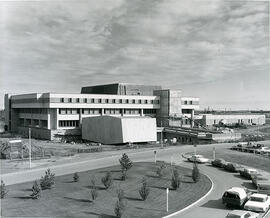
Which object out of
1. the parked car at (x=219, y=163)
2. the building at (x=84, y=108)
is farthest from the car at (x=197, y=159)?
the building at (x=84, y=108)

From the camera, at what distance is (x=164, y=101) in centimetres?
10762

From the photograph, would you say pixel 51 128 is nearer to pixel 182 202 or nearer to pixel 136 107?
pixel 136 107

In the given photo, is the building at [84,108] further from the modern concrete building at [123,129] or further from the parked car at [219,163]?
the parked car at [219,163]

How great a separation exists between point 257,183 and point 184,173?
384 inches

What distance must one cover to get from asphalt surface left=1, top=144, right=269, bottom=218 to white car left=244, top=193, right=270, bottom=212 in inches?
73.3

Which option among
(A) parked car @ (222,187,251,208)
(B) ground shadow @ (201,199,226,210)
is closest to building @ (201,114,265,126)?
(B) ground shadow @ (201,199,226,210)

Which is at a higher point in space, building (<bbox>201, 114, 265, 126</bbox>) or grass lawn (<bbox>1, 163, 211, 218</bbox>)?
building (<bbox>201, 114, 265, 126</bbox>)

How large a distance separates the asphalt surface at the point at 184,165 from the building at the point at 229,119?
59358mm

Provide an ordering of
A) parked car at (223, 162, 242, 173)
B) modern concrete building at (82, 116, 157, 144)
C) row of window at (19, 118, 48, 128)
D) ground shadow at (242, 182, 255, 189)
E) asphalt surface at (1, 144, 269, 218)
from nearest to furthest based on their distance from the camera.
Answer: asphalt surface at (1, 144, 269, 218)
ground shadow at (242, 182, 255, 189)
parked car at (223, 162, 242, 173)
modern concrete building at (82, 116, 157, 144)
row of window at (19, 118, 48, 128)

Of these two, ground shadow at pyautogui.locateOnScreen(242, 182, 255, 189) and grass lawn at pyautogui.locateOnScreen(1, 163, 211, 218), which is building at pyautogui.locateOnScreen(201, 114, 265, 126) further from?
grass lawn at pyautogui.locateOnScreen(1, 163, 211, 218)

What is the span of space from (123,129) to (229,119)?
6675 centimetres

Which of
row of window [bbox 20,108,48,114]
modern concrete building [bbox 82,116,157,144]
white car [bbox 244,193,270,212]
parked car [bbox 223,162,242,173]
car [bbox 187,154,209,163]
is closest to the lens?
white car [bbox 244,193,270,212]

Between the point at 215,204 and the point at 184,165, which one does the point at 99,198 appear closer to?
the point at 215,204

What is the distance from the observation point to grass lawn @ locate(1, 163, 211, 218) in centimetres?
2498
